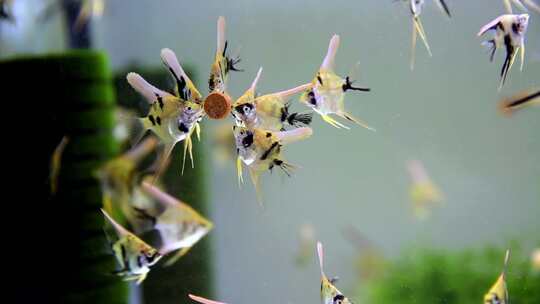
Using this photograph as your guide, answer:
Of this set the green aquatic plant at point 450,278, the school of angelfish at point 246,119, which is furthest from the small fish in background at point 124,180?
the green aquatic plant at point 450,278

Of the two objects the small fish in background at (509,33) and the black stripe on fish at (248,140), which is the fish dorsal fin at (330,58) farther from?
the small fish in background at (509,33)

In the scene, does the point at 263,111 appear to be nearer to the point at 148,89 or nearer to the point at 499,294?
the point at 148,89

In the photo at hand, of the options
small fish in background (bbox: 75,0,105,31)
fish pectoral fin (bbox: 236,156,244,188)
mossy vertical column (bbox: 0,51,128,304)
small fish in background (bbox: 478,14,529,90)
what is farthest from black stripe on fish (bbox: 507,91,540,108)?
small fish in background (bbox: 75,0,105,31)

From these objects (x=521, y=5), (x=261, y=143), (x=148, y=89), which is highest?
(x=521, y=5)

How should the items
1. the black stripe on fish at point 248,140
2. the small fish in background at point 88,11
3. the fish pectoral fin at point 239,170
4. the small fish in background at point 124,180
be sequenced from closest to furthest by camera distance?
the black stripe on fish at point 248,140 → the fish pectoral fin at point 239,170 → the small fish in background at point 124,180 → the small fish in background at point 88,11

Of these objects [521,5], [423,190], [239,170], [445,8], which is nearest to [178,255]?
[239,170]

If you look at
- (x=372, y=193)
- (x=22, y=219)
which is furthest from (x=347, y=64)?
(x=22, y=219)

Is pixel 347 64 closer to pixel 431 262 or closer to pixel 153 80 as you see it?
pixel 153 80
